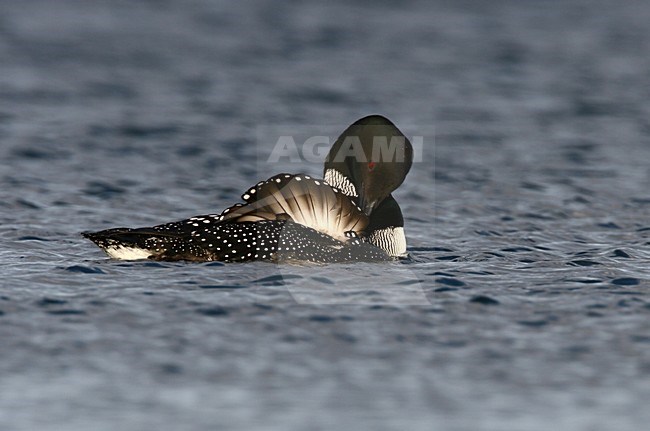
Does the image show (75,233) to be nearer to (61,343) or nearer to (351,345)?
(61,343)

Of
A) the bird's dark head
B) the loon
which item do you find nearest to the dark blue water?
the loon

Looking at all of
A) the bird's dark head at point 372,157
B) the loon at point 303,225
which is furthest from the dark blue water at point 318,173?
the bird's dark head at point 372,157

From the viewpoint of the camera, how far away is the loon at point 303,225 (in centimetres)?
760

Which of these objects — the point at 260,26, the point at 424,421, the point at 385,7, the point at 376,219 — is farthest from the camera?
the point at 385,7

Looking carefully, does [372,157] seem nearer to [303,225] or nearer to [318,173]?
[303,225]

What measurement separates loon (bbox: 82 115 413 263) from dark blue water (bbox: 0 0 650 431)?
134 mm

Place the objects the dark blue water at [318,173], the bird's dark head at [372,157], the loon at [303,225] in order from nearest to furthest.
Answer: the dark blue water at [318,173] → the loon at [303,225] → the bird's dark head at [372,157]

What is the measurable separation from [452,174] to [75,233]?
380 centimetres

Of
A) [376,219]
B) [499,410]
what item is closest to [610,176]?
[376,219]

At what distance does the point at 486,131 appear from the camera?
1264 cm

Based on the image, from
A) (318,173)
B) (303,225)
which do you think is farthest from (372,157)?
(318,173)

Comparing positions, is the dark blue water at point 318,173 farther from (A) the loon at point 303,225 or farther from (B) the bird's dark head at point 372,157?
(B) the bird's dark head at point 372,157

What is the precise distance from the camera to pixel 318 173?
10.8 m

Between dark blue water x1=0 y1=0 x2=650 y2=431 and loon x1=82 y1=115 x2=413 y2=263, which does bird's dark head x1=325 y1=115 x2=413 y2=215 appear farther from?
dark blue water x1=0 y1=0 x2=650 y2=431
